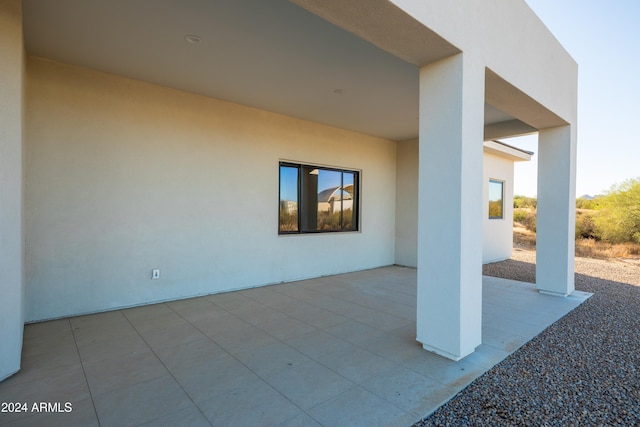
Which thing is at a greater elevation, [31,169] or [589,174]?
[589,174]

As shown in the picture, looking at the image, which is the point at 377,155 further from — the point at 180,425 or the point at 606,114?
the point at 606,114

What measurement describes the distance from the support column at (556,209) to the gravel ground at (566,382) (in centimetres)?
87

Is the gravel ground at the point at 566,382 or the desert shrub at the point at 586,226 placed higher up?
the desert shrub at the point at 586,226

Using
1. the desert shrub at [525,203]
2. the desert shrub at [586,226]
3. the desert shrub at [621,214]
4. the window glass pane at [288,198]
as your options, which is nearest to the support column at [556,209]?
the window glass pane at [288,198]

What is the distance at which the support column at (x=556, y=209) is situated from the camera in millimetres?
4594

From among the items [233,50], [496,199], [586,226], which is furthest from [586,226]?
[233,50]

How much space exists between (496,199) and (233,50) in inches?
305

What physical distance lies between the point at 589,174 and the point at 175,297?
23526 mm

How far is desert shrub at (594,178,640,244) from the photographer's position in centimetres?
916

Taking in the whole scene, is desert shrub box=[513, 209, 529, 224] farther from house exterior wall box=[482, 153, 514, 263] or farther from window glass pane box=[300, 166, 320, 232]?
window glass pane box=[300, 166, 320, 232]

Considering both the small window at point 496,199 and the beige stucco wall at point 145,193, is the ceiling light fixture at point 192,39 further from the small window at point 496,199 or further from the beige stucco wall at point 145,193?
the small window at point 496,199

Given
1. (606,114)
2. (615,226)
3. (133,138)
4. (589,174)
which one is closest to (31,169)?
(133,138)

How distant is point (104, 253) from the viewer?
144 inches

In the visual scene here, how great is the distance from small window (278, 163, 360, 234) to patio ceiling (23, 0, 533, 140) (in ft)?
4.46
